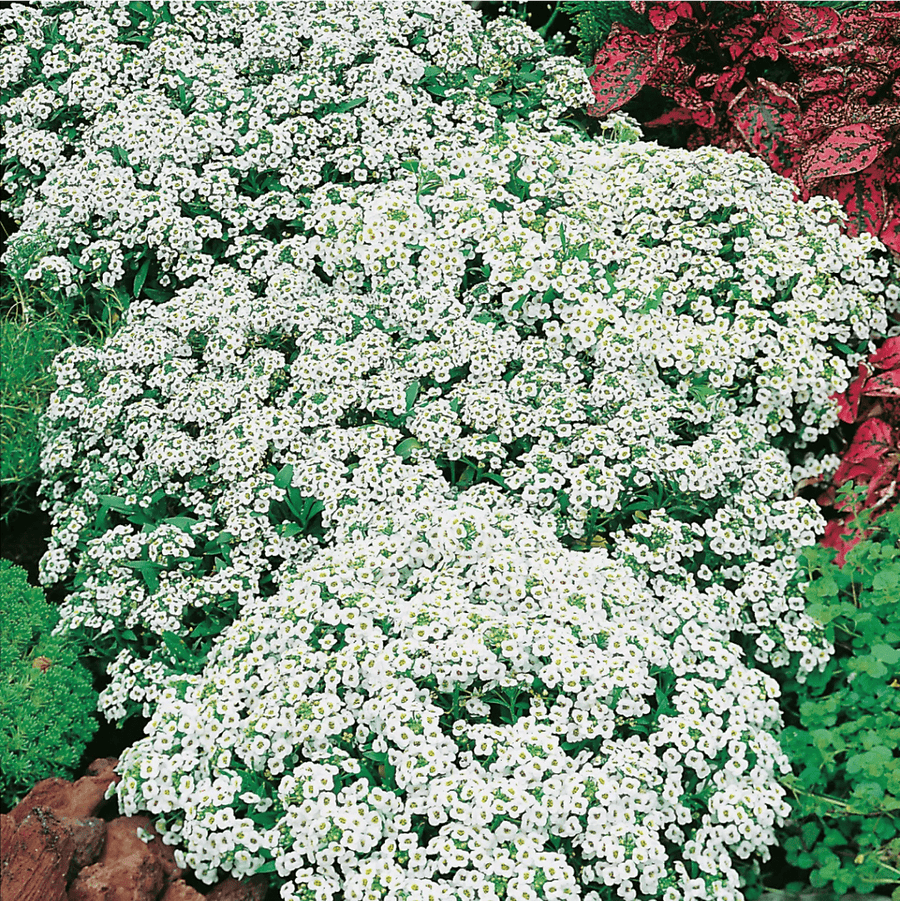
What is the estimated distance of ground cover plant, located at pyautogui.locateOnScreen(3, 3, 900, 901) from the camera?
2.95 m

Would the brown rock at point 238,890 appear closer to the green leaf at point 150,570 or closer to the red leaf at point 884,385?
the green leaf at point 150,570

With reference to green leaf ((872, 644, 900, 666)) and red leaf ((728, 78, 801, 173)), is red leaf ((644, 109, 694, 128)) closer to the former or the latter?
red leaf ((728, 78, 801, 173))

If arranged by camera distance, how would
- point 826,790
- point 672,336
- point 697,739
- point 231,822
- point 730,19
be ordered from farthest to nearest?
point 730,19 < point 672,336 < point 826,790 < point 697,739 < point 231,822

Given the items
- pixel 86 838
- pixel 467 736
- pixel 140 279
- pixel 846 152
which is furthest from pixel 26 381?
pixel 846 152

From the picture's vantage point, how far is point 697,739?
309 centimetres

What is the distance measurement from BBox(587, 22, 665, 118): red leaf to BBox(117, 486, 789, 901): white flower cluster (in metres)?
2.85

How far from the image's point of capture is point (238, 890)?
3.04m

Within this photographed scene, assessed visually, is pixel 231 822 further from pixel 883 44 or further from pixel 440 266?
pixel 883 44

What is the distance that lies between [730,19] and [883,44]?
1.02 meters

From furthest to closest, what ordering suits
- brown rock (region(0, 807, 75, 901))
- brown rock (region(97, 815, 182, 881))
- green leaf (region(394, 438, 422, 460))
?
green leaf (region(394, 438, 422, 460))
brown rock (region(97, 815, 182, 881))
brown rock (region(0, 807, 75, 901))

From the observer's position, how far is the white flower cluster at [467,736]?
9.20 feet

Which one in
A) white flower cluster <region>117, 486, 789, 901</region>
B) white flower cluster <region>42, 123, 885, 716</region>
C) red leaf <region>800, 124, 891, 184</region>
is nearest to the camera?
white flower cluster <region>117, 486, 789, 901</region>

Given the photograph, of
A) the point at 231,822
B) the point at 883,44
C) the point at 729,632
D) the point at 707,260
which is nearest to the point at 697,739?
the point at 729,632

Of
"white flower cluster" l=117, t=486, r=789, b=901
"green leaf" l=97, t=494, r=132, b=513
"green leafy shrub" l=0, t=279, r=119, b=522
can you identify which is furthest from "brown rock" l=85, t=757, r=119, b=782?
"green leafy shrub" l=0, t=279, r=119, b=522
